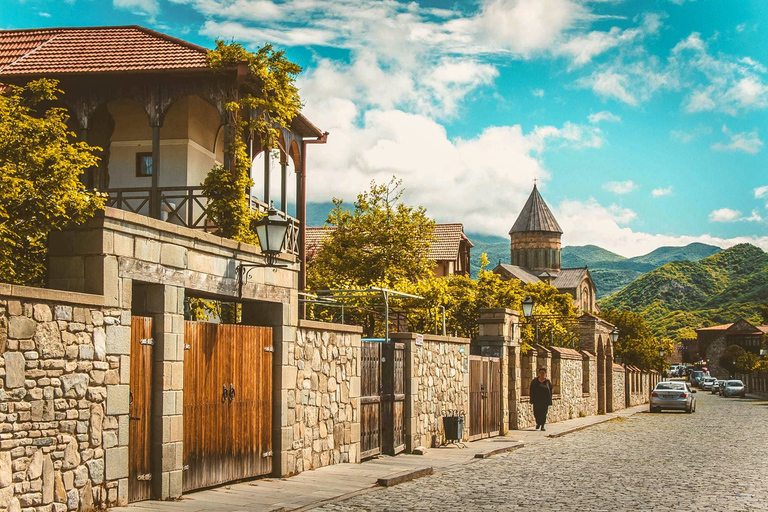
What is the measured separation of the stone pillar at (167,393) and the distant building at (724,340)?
424 feet

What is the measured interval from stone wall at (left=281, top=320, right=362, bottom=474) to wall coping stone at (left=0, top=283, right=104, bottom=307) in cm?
428

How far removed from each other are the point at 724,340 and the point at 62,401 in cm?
14169

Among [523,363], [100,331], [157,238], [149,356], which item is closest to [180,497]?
[149,356]

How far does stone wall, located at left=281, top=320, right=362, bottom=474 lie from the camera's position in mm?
12789

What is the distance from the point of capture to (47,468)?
813cm

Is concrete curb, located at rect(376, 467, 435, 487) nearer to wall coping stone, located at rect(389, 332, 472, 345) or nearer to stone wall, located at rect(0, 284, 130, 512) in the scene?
wall coping stone, located at rect(389, 332, 472, 345)

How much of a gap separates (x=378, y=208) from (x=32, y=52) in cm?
2002

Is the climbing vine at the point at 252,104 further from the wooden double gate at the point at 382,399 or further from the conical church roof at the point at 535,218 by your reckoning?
the conical church roof at the point at 535,218

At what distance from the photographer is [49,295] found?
8.22m

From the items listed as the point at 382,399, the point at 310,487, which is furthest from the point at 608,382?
the point at 310,487

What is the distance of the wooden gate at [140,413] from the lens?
959 centimetres

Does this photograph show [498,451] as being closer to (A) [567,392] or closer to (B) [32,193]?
(B) [32,193]

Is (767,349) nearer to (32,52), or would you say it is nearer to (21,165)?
(32,52)

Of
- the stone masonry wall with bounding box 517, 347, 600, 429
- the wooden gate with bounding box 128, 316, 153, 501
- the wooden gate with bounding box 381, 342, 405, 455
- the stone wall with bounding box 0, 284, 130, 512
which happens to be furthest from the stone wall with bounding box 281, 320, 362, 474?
the stone masonry wall with bounding box 517, 347, 600, 429
